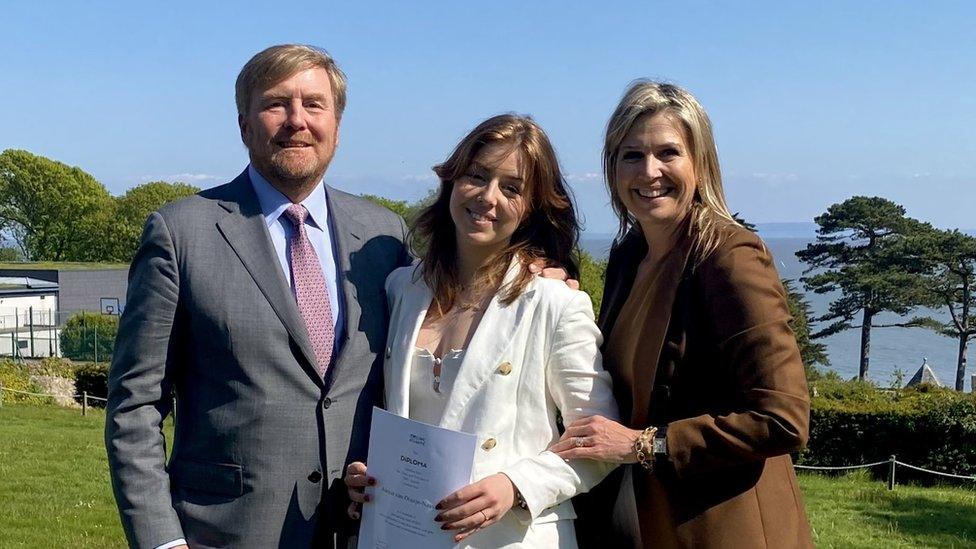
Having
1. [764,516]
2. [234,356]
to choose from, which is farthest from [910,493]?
[234,356]

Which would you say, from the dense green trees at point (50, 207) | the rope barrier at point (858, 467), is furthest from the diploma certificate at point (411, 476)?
the dense green trees at point (50, 207)

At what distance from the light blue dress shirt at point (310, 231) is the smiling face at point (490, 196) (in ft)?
1.65

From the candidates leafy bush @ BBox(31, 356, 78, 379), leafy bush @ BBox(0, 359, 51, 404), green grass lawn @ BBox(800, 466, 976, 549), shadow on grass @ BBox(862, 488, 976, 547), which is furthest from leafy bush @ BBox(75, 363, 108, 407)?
shadow on grass @ BBox(862, 488, 976, 547)

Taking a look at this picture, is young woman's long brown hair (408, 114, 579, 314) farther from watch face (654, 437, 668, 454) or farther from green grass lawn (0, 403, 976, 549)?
green grass lawn (0, 403, 976, 549)

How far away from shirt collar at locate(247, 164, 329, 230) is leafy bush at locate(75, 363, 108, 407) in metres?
22.7

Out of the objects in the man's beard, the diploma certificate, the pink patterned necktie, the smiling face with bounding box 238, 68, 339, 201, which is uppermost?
the smiling face with bounding box 238, 68, 339, 201

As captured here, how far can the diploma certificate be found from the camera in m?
2.78

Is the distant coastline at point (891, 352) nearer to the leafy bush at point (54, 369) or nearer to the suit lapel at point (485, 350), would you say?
the leafy bush at point (54, 369)

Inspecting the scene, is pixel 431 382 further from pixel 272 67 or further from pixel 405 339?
pixel 272 67

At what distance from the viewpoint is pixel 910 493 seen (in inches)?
521

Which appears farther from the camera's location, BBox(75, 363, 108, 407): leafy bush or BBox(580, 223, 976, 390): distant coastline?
BBox(580, 223, 976, 390): distant coastline

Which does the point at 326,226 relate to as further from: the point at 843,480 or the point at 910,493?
the point at 843,480

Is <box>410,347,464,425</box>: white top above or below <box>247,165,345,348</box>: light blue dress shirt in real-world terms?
below

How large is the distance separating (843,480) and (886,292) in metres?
33.9
